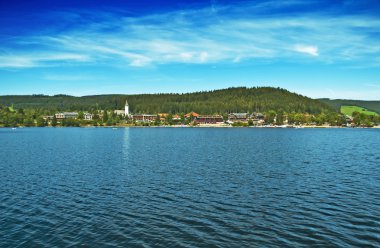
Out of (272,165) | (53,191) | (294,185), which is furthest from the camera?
(272,165)

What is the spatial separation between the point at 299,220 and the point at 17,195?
2727 cm

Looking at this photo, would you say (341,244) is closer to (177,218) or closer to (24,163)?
(177,218)

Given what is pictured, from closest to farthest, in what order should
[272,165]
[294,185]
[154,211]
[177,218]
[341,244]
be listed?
[341,244]
[177,218]
[154,211]
[294,185]
[272,165]

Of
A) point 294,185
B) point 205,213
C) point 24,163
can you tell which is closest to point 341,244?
point 205,213

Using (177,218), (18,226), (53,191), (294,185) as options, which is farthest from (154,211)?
(294,185)

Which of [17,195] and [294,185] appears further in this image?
[294,185]

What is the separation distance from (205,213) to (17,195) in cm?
1985

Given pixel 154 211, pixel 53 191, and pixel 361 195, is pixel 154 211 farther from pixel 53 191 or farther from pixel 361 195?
pixel 361 195

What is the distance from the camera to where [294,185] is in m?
40.5

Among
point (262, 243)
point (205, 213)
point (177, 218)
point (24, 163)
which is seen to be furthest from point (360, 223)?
point (24, 163)

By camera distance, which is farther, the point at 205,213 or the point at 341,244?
the point at 205,213

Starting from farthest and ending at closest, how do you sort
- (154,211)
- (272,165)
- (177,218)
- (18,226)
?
1. (272,165)
2. (154,211)
3. (177,218)
4. (18,226)

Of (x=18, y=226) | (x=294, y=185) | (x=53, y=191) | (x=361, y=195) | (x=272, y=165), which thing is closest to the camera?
(x=18, y=226)

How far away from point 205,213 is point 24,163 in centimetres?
4350
